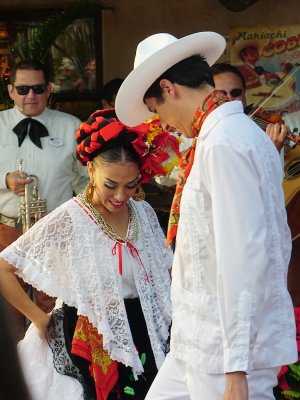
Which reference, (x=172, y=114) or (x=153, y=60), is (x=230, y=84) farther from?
(x=172, y=114)

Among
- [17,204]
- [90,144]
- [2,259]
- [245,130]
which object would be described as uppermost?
[245,130]

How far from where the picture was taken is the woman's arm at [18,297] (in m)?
3.73

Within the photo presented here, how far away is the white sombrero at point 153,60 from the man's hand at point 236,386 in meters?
1.04

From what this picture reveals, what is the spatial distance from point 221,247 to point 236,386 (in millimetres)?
383

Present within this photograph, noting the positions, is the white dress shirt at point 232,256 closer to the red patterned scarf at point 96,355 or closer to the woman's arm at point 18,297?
the red patterned scarf at point 96,355

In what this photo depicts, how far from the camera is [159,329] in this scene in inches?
148

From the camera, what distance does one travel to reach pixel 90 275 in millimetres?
3699

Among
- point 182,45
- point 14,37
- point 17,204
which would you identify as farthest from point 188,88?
point 14,37

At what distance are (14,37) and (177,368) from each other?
194 inches

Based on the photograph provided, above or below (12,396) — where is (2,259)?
below

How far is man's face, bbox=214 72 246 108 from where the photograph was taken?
547 centimetres

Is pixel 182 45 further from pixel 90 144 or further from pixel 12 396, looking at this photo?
pixel 12 396

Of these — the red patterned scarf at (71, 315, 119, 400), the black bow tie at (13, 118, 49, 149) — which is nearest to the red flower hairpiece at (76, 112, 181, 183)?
the red patterned scarf at (71, 315, 119, 400)

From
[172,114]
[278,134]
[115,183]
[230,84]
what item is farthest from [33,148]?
[172,114]
